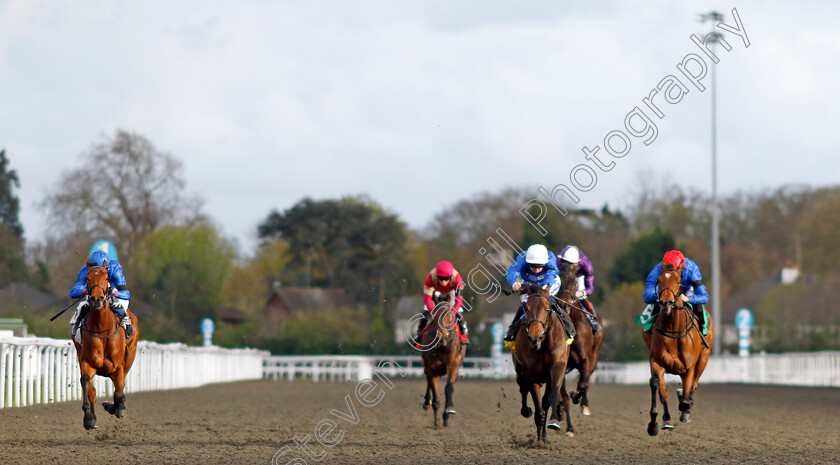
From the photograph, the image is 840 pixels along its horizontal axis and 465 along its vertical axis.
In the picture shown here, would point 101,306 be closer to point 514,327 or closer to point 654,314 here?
point 514,327

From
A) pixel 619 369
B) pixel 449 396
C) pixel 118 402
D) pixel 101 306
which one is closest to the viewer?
pixel 101 306

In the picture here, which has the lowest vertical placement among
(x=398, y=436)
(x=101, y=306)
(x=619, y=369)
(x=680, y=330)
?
(x=619, y=369)

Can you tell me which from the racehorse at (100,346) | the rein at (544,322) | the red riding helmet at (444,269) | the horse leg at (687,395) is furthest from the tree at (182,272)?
the rein at (544,322)

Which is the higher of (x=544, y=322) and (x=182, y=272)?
(x=182, y=272)

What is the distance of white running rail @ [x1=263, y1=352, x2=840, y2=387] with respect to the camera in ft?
101

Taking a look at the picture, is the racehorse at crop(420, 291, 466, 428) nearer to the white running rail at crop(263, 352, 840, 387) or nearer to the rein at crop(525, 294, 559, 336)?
the rein at crop(525, 294, 559, 336)

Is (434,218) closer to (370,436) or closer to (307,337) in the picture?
(307,337)

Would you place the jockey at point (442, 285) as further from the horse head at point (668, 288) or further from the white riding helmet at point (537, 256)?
the horse head at point (668, 288)

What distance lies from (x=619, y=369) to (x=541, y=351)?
32397mm

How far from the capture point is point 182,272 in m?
44.7

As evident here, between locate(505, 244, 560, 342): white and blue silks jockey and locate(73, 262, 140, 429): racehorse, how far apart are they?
4.12 metres

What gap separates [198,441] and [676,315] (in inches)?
211

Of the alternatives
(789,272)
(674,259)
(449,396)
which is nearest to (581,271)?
(674,259)

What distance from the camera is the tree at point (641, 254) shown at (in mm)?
55250
